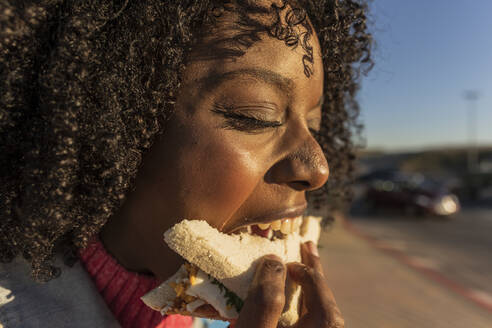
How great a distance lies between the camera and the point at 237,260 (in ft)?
4.63

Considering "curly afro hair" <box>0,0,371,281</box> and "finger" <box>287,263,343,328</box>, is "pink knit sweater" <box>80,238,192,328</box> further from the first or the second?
"finger" <box>287,263,343,328</box>

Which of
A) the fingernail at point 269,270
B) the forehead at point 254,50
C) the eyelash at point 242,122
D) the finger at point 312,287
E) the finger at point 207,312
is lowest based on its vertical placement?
the finger at point 207,312

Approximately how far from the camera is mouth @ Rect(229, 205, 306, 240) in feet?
4.80

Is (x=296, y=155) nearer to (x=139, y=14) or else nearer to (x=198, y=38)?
(x=198, y=38)

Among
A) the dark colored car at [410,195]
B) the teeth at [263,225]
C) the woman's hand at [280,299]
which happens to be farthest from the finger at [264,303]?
the dark colored car at [410,195]

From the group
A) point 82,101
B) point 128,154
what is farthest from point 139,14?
point 128,154

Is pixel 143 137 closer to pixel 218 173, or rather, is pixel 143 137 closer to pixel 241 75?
pixel 218 173

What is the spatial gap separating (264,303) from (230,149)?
20.5 inches

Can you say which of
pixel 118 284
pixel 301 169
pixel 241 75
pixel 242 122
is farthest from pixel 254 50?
pixel 118 284

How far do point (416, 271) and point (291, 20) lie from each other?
677 centimetres

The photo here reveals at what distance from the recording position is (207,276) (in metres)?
1.41

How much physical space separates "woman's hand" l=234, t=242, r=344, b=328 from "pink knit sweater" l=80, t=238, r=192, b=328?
470mm

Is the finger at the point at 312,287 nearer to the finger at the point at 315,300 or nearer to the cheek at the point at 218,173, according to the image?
the finger at the point at 315,300

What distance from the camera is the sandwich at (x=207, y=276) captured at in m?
1.31
